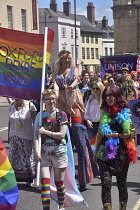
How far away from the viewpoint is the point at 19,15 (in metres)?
32.8

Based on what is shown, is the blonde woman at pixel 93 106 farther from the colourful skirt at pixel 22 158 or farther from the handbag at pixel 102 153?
the handbag at pixel 102 153

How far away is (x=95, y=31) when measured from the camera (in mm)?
73250

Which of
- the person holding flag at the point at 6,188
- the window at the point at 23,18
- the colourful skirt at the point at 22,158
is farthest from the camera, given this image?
the window at the point at 23,18

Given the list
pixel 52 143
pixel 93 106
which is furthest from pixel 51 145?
pixel 93 106

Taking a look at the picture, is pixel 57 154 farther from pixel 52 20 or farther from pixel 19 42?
pixel 52 20

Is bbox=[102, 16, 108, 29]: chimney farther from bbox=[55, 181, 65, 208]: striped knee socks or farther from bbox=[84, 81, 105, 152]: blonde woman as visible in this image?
bbox=[55, 181, 65, 208]: striped knee socks

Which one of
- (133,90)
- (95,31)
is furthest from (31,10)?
(95,31)

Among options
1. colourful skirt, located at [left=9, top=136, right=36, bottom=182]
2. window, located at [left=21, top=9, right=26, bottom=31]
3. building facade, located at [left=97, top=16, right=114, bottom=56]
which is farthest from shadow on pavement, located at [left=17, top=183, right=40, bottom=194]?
building facade, located at [left=97, top=16, right=114, bottom=56]

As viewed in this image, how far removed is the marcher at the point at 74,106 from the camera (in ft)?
19.2

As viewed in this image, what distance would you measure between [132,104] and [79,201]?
336 cm

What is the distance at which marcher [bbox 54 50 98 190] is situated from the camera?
5855 mm

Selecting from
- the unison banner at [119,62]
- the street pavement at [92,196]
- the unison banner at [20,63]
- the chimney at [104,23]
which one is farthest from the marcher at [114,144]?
the chimney at [104,23]

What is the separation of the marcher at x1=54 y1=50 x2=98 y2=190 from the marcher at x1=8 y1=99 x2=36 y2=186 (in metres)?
0.59

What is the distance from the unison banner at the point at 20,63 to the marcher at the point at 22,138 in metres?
1.11
